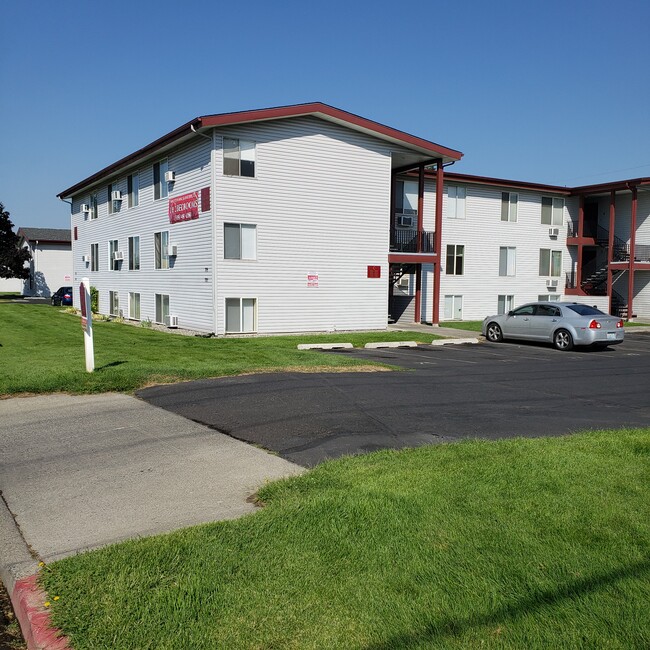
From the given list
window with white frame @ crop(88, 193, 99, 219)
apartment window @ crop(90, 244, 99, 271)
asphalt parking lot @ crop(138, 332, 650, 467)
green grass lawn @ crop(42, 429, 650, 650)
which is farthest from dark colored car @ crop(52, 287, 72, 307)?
green grass lawn @ crop(42, 429, 650, 650)

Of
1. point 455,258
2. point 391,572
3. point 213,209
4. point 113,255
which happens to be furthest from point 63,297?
point 391,572

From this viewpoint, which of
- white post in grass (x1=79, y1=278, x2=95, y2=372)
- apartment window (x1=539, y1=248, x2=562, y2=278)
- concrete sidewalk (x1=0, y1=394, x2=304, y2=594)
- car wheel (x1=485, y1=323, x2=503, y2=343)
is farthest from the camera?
apartment window (x1=539, y1=248, x2=562, y2=278)

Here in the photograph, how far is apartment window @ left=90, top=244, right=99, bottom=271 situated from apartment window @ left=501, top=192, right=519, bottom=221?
21666 millimetres

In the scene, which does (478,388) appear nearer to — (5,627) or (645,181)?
(5,627)

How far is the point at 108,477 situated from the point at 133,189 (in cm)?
2566

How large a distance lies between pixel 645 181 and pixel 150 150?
2445 centimetres

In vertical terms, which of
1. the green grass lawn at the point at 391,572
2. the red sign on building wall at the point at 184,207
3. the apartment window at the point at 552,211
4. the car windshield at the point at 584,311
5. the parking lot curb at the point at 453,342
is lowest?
the parking lot curb at the point at 453,342

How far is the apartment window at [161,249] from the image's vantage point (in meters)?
26.8

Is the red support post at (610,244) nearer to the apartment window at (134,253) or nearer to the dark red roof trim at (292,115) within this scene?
the dark red roof trim at (292,115)

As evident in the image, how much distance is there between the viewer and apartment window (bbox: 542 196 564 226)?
120 feet

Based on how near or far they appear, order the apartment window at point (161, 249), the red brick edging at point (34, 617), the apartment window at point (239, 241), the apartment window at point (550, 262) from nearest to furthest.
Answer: the red brick edging at point (34, 617), the apartment window at point (239, 241), the apartment window at point (161, 249), the apartment window at point (550, 262)

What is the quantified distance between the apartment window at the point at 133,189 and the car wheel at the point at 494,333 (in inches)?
638

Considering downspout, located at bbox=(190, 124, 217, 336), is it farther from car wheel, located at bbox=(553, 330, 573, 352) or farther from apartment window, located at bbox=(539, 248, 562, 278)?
apartment window, located at bbox=(539, 248, 562, 278)

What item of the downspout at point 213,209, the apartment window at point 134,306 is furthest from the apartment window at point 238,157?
the apartment window at point 134,306
